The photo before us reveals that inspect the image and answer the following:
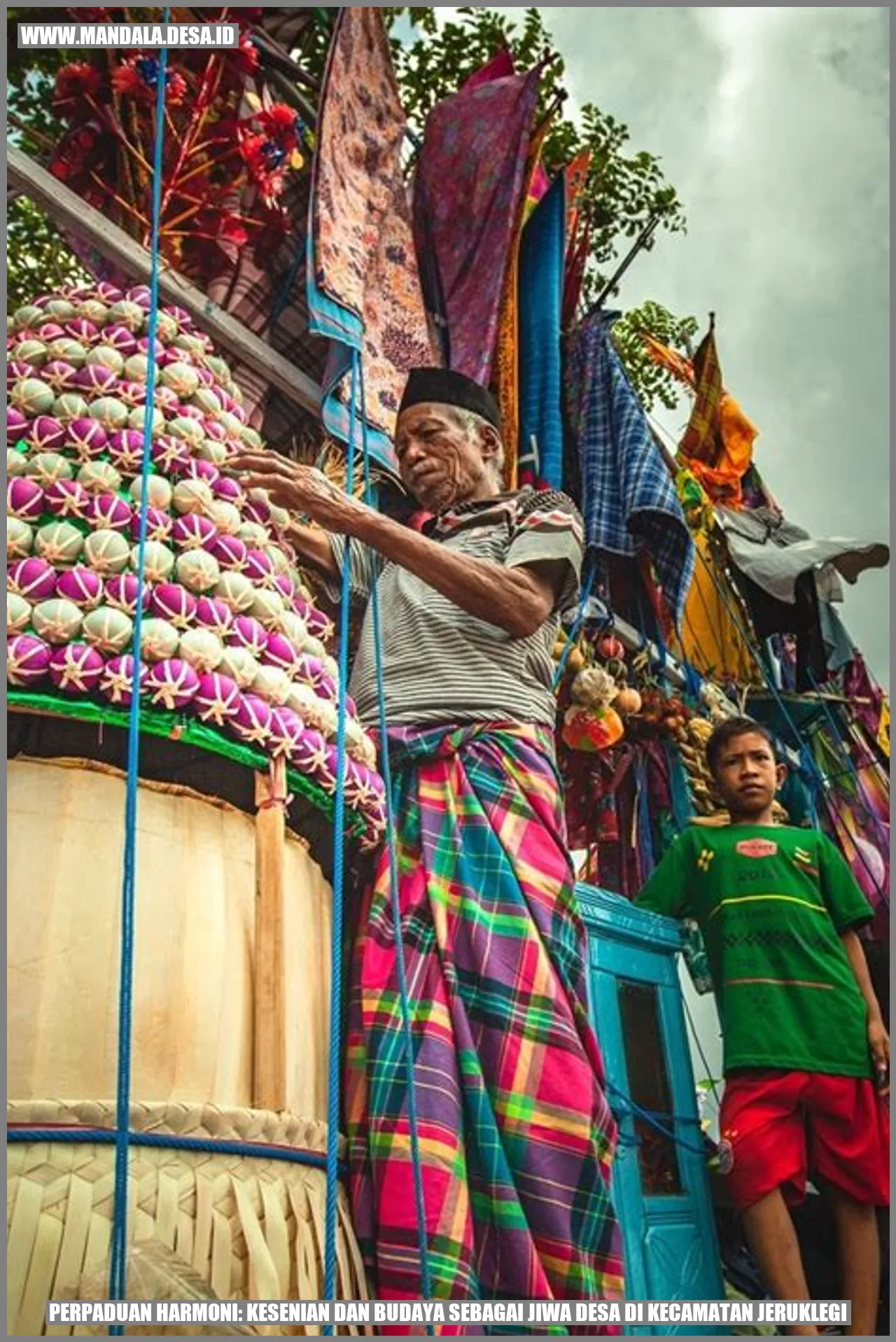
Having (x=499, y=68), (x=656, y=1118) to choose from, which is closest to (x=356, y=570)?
(x=656, y=1118)

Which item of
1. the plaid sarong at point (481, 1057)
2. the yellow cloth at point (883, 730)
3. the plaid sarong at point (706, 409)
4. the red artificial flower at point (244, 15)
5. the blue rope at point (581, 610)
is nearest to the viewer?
the plaid sarong at point (481, 1057)

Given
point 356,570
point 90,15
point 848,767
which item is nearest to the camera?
point 356,570

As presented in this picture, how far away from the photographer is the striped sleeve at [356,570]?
2205 mm

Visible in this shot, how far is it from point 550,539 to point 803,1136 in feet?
4.87

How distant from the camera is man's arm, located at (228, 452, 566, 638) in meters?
1.91

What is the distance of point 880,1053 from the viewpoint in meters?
2.60

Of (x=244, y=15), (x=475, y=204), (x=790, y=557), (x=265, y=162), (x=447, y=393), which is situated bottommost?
(x=447, y=393)

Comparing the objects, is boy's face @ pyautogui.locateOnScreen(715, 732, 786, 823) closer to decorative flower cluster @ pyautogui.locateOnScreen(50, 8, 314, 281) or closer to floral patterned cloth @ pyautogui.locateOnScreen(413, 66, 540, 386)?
floral patterned cloth @ pyautogui.locateOnScreen(413, 66, 540, 386)

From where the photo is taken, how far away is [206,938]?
1519 mm

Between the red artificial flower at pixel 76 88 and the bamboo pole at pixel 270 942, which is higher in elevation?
the red artificial flower at pixel 76 88

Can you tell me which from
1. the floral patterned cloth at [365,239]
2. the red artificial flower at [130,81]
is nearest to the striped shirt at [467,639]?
the floral patterned cloth at [365,239]

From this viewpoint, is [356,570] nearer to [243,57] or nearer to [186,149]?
[186,149]

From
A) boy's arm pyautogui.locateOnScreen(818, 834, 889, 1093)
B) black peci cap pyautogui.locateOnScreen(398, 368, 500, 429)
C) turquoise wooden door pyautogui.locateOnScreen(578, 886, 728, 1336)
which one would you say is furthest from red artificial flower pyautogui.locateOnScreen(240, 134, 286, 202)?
boy's arm pyautogui.locateOnScreen(818, 834, 889, 1093)

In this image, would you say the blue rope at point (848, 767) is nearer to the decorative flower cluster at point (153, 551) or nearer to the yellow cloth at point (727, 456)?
the yellow cloth at point (727, 456)
